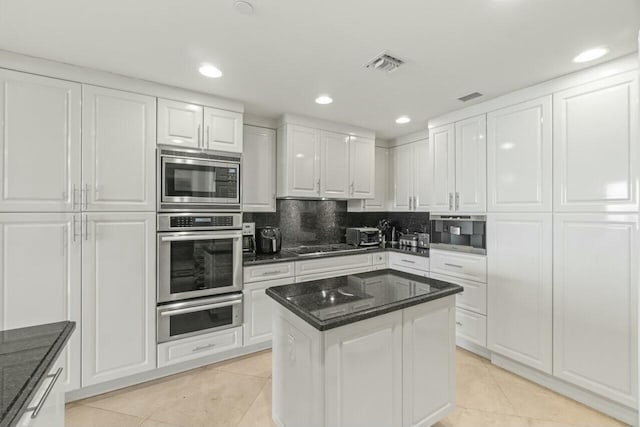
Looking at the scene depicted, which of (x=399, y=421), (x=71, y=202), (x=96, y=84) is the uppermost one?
(x=96, y=84)

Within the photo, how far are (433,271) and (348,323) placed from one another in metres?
2.23

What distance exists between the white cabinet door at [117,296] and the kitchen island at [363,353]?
1276 mm

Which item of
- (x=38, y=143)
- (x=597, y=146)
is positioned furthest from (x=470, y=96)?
(x=38, y=143)

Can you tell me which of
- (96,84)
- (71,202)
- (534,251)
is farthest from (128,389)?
(534,251)

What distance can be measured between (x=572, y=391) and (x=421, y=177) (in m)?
2.50

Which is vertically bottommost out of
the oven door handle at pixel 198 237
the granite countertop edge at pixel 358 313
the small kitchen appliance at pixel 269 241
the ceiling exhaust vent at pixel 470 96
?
the granite countertop edge at pixel 358 313

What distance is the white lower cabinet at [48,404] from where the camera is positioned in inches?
32.5

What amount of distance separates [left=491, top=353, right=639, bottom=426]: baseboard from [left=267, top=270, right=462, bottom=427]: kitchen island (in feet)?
3.83

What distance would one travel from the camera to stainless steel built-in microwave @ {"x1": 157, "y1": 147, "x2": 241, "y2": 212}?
2406 mm

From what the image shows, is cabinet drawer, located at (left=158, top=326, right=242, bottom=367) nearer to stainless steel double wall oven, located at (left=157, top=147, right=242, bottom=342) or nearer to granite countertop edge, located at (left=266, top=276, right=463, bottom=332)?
stainless steel double wall oven, located at (left=157, top=147, right=242, bottom=342)

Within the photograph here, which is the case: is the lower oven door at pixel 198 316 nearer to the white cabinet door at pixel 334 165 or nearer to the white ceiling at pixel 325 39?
the white cabinet door at pixel 334 165

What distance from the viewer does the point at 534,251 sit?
7.88 feet

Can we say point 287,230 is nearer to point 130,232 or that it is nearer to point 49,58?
point 130,232

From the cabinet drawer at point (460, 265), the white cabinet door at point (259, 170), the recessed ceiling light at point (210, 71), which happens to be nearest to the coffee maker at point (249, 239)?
the white cabinet door at point (259, 170)
